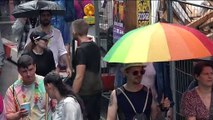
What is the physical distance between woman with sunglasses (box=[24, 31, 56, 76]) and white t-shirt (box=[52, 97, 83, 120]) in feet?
6.37

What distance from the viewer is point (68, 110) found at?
18.3ft

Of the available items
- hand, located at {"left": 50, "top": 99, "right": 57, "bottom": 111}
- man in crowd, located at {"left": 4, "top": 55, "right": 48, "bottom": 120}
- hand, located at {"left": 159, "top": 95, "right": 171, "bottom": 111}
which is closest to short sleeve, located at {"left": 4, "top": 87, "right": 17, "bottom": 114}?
man in crowd, located at {"left": 4, "top": 55, "right": 48, "bottom": 120}

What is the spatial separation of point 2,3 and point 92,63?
9.96 meters

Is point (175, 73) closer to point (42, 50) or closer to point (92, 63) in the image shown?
point (92, 63)

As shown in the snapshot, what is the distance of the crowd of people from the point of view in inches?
226

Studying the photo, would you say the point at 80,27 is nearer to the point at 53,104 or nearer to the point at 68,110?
the point at 53,104

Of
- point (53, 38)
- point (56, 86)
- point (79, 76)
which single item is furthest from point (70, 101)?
point (53, 38)

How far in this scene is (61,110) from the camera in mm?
5637

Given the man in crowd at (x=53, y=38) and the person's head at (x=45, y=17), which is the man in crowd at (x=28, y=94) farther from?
the person's head at (x=45, y=17)

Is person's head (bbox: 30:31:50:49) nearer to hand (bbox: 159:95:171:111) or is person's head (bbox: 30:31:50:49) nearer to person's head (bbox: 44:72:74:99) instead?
person's head (bbox: 44:72:74:99)

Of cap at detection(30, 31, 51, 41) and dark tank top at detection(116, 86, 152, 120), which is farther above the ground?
cap at detection(30, 31, 51, 41)

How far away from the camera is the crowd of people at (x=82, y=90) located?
574 centimetres

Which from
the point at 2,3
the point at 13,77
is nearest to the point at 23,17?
the point at 13,77

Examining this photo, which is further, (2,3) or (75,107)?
(2,3)
